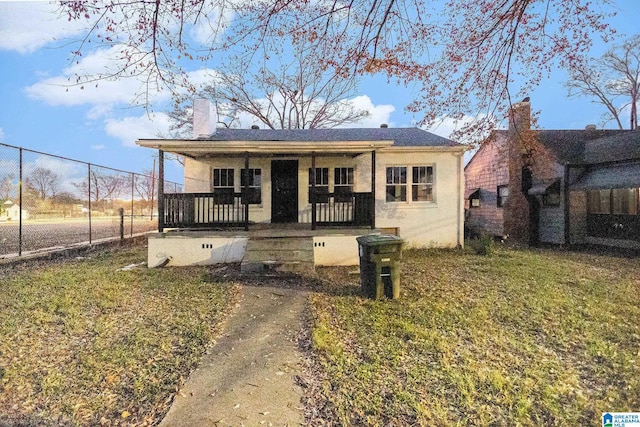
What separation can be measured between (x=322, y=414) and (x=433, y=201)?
399 inches

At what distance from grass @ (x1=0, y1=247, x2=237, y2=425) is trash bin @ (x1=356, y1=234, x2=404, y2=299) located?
243 cm

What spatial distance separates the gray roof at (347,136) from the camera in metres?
12.6

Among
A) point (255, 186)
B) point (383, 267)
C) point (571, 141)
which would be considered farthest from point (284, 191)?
point (571, 141)

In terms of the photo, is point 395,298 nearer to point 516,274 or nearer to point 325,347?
point 325,347

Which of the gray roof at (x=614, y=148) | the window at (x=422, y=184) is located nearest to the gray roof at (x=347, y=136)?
the window at (x=422, y=184)

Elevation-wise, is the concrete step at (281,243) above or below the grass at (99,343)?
above

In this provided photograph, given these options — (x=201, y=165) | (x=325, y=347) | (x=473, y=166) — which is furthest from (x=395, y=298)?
(x=473, y=166)

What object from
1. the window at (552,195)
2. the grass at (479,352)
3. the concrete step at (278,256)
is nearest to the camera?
the grass at (479,352)

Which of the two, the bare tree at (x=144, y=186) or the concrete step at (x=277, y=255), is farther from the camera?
the bare tree at (x=144, y=186)

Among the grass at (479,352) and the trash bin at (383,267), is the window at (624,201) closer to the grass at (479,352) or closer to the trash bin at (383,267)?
the grass at (479,352)

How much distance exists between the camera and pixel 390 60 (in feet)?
19.4

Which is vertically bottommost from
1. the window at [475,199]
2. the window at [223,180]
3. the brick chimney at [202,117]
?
the window at [475,199]

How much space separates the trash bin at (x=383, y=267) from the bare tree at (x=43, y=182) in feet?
29.6

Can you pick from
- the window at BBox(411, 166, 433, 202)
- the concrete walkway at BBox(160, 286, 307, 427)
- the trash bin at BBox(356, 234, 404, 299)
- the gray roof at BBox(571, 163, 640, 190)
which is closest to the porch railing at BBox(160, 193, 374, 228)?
the window at BBox(411, 166, 433, 202)
